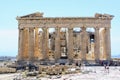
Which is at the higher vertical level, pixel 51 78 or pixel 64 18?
pixel 64 18

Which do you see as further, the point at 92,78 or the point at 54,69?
the point at 54,69

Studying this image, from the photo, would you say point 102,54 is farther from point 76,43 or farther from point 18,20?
point 18,20

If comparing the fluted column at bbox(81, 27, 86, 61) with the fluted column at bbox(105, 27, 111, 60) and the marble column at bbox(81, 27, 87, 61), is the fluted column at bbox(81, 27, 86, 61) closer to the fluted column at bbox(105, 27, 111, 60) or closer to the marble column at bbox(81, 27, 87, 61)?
the marble column at bbox(81, 27, 87, 61)

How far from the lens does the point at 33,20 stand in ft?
212

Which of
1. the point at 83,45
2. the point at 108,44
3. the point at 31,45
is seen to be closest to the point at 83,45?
the point at 83,45

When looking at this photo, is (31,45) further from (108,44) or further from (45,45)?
(108,44)

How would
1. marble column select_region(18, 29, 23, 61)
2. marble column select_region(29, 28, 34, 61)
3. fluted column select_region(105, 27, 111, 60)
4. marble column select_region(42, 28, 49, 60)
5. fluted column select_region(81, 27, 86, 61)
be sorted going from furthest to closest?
marble column select_region(18, 29, 23, 61) < marble column select_region(29, 28, 34, 61) < marble column select_region(42, 28, 49, 60) < fluted column select_region(81, 27, 86, 61) < fluted column select_region(105, 27, 111, 60)

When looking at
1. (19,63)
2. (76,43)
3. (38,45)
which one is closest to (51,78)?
(19,63)

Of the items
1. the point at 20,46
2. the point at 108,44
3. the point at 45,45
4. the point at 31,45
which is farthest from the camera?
the point at 20,46

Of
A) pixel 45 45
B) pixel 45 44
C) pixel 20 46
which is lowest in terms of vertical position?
pixel 20 46

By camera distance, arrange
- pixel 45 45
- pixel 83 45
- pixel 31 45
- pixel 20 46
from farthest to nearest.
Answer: pixel 20 46 → pixel 31 45 → pixel 45 45 → pixel 83 45

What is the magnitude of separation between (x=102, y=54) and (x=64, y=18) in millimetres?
11044

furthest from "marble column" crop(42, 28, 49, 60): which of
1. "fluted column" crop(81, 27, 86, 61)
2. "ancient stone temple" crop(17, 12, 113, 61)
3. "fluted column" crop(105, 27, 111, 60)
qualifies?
"fluted column" crop(105, 27, 111, 60)

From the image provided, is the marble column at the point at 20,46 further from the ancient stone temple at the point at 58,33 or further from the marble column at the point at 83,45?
the marble column at the point at 83,45
